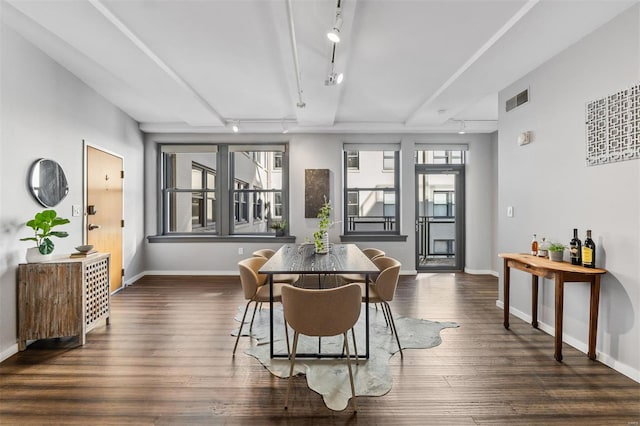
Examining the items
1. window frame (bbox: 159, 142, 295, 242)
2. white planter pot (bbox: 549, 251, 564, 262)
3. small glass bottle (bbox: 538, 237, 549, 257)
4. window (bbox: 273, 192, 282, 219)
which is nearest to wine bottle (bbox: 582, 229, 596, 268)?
white planter pot (bbox: 549, 251, 564, 262)

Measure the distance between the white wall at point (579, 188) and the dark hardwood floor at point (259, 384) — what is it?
322mm

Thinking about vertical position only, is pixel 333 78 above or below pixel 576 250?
above

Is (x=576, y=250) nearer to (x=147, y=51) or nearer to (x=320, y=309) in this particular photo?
(x=320, y=309)

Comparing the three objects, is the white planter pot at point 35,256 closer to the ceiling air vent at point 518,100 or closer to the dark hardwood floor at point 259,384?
the dark hardwood floor at point 259,384

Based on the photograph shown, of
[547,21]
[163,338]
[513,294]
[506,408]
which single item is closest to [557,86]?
[547,21]

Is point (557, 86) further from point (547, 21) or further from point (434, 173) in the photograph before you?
point (434, 173)

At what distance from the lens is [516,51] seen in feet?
9.91


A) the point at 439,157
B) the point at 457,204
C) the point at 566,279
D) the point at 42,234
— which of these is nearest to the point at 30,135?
the point at 42,234

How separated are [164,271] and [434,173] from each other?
5.52m

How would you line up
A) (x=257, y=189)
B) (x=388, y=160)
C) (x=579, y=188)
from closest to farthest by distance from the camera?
(x=579, y=188)
(x=257, y=189)
(x=388, y=160)

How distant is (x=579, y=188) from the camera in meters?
2.89

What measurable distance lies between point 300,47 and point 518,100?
262 centimetres

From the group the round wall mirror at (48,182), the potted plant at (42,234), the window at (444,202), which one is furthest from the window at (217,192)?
the potted plant at (42,234)

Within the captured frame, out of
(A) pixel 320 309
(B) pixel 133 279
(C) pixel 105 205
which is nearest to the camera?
(A) pixel 320 309
